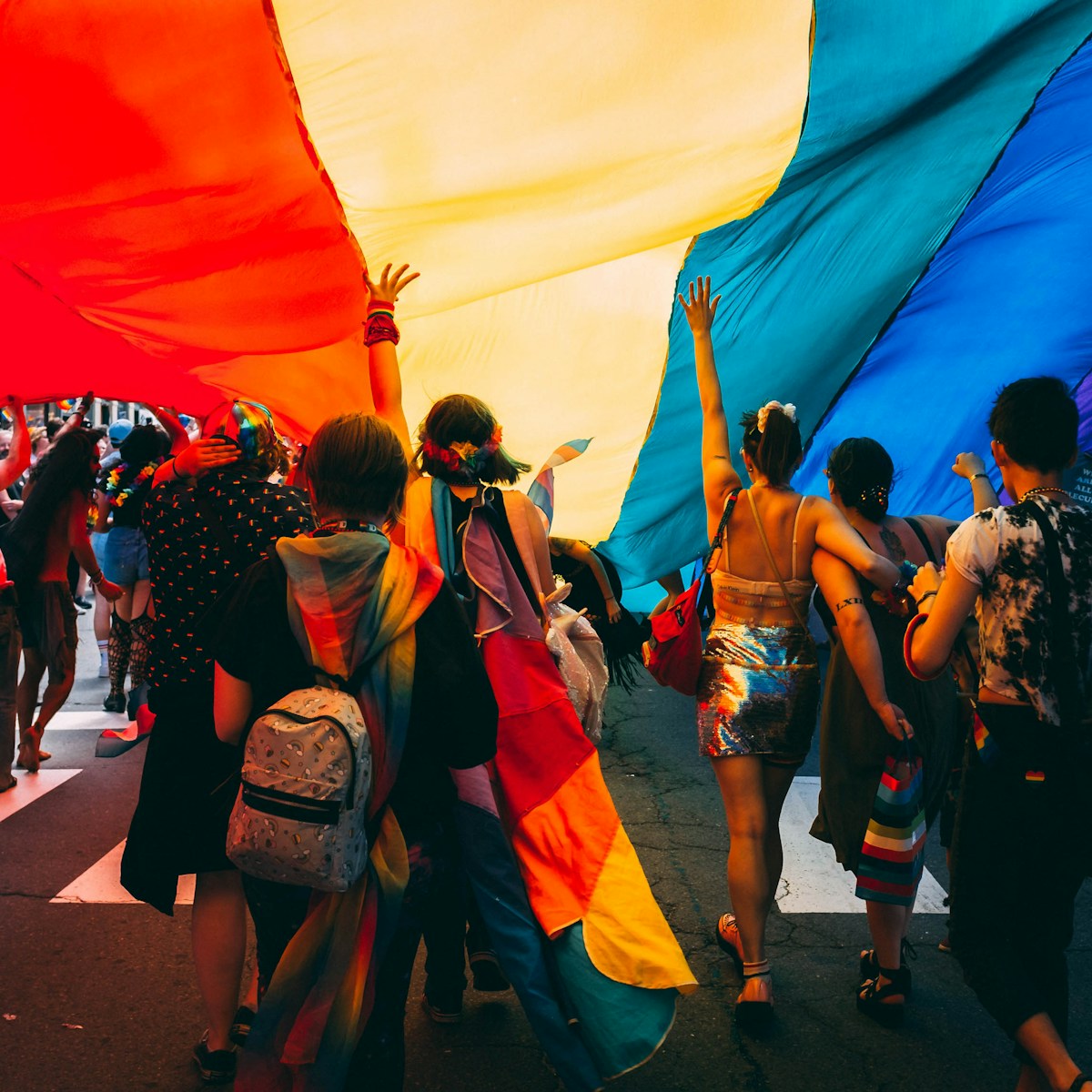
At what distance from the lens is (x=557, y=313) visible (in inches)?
173

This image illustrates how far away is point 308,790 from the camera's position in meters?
2.04

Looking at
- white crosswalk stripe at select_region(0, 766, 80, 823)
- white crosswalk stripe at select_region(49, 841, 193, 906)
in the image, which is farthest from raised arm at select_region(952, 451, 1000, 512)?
white crosswalk stripe at select_region(0, 766, 80, 823)

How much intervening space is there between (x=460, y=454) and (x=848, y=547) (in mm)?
1249

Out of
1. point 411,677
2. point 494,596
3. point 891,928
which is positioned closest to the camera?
point 411,677

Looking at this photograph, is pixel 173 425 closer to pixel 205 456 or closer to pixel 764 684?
pixel 205 456

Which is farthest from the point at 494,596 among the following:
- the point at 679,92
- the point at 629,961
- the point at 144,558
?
the point at 144,558

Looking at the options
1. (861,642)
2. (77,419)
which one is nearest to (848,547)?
(861,642)

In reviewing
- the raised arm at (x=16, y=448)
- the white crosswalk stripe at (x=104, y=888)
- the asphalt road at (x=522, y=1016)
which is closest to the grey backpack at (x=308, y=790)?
the asphalt road at (x=522, y=1016)

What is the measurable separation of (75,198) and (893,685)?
9.95ft

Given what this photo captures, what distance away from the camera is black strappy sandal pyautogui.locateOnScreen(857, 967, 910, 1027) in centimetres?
328

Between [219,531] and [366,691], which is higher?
[219,531]

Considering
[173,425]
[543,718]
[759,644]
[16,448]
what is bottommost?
[543,718]

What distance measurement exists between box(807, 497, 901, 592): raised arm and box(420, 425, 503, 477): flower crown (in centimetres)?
107

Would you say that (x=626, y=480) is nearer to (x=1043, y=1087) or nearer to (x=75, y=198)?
(x=75, y=198)
